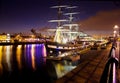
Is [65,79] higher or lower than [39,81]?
higher

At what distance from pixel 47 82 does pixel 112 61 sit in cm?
2125

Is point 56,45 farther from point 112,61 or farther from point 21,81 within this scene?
point 112,61

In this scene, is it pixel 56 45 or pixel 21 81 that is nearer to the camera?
pixel 21 81

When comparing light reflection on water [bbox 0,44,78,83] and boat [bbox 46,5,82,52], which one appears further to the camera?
boat [bbox 46,5,82,52]

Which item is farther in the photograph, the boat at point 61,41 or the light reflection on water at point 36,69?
the boat at point 61,41

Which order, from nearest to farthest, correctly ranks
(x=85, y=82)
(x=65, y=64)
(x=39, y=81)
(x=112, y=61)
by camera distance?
(x=112, y=61)
(x=85, y=82)
(x=39, y=81)
(x=65, y=64)

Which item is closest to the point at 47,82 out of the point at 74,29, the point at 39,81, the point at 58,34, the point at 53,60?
the point at 39,81

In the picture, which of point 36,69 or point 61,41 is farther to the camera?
point 61,41

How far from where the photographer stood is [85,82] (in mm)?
12219

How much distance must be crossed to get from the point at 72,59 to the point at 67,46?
40.6 m

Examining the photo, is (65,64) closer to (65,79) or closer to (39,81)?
(39,81)

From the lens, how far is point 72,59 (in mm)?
33531

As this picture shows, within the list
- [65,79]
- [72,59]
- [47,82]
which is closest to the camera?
[65,79]

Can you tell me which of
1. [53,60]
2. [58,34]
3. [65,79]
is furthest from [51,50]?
[65,79]
